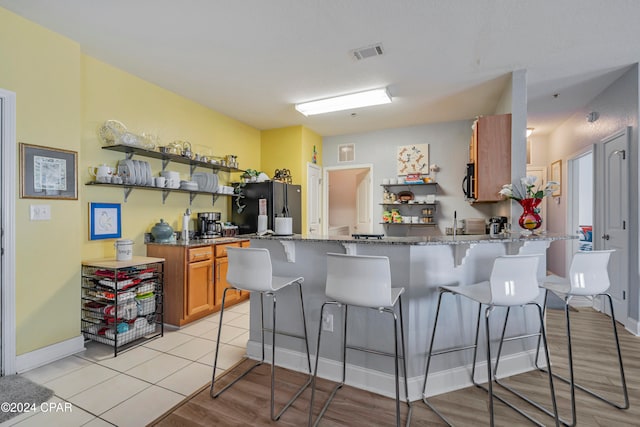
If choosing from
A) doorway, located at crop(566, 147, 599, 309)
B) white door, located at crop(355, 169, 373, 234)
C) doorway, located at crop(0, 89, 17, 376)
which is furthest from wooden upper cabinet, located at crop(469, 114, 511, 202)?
doorway, located at crop(0, 89, 17, 376)

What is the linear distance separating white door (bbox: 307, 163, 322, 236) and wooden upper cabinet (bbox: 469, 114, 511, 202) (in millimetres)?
2813

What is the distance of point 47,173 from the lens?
257 centimetres

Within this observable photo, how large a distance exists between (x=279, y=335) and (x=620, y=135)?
4.24 m

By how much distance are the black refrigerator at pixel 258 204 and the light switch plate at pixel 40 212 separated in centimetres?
239

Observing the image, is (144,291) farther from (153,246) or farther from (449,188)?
(449,188)

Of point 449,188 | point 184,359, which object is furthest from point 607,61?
point 184,359

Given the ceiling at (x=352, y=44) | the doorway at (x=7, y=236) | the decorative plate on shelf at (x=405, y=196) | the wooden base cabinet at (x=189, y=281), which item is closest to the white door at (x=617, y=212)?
the ceiling at (x=352, y=44)

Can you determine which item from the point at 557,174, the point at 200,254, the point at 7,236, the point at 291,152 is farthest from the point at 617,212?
the point at 7,236

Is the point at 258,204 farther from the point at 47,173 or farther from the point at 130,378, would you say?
the point at 130,378

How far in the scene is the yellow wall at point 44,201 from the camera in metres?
2.39

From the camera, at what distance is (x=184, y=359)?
101 inches

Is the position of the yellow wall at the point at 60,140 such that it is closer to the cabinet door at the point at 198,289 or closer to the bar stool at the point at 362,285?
the cabinet door at the point at 198,289

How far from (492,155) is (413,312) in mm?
2247

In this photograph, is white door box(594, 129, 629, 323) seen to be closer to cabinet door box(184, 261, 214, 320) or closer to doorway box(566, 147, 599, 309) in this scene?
doorway box(566, 147, 599, 309)
